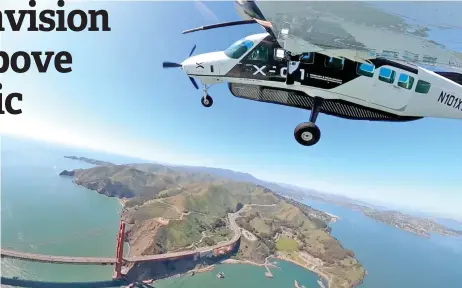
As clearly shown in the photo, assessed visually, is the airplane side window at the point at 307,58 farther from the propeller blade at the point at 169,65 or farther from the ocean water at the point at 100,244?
the ocean water at the point at 100,244

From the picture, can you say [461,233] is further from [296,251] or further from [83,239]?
[83,239]

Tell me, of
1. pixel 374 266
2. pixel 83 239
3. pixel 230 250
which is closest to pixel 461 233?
pixel 374 266

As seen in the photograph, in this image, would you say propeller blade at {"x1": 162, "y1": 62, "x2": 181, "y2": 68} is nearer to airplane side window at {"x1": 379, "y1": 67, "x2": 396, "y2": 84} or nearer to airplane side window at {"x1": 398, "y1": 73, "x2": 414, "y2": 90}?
airplane side window at {"x1": 379, "y1": 67, "x2": 396, "y2": 84}

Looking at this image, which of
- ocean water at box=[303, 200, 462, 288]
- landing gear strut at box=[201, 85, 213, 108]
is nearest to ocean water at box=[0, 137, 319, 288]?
ocean water at box=[303, 200, 462, 288]

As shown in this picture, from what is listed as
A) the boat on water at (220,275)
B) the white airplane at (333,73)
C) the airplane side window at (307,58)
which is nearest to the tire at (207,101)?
the white airplane at (333,73)

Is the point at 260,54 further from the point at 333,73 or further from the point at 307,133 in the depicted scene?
the point at 307,133

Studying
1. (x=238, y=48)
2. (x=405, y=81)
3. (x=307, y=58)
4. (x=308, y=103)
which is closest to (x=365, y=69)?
(x=405, y=81)
